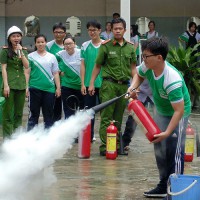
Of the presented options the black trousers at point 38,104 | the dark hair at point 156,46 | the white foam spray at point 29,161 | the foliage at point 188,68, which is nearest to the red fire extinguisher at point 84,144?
the black trousers at point 38,104

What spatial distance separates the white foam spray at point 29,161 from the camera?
22.7 feet

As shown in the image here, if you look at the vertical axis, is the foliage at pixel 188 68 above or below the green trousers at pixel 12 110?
above

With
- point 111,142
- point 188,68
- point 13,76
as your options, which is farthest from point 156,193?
point 188,68

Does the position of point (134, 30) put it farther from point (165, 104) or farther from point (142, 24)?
point (165, 104)

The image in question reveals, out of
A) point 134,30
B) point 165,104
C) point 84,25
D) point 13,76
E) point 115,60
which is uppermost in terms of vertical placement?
point 84,25

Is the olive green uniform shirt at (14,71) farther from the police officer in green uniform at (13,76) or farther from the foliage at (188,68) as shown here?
the foliage at (188,68)

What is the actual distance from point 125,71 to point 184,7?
11.0 m

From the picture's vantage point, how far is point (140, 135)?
1288 centimetres

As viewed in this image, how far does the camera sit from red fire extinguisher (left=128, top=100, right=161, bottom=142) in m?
7.14

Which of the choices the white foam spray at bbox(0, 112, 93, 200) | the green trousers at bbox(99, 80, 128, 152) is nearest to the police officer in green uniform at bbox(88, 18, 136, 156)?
the green trousers at bbox(99, 80, 128, 152)

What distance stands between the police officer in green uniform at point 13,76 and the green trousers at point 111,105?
1.37 meters

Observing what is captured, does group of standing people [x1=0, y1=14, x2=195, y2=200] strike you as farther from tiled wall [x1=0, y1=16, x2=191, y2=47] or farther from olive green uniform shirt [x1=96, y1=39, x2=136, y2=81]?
tiled wall [x1=0, y1=16, x2=191, y2=47]

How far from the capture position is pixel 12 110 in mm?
11102

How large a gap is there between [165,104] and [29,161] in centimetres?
158
